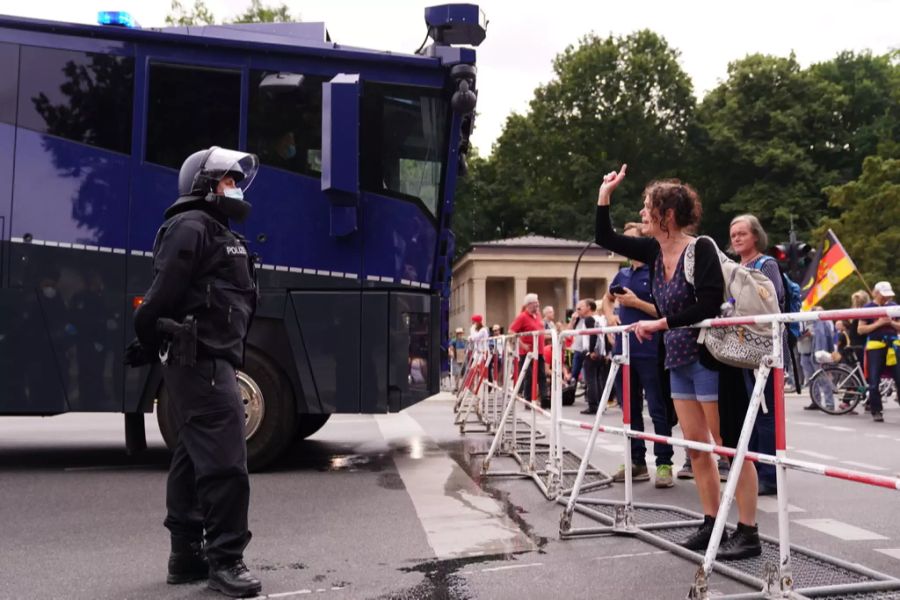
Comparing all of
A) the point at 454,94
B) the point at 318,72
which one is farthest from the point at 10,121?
the point at 454,94

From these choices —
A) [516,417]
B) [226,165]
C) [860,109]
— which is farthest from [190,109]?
[860,109]

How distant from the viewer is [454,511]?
6289 mm

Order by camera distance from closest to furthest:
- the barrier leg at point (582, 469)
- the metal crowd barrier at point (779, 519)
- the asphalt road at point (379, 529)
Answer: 1. the metal crowd barrier at point (779, 519)
2. the asphalt road at point (379, 529)
3. the barrier leg at point (582, 469)

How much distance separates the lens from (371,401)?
7961mm

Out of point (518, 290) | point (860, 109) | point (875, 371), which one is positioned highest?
point (860, 109)

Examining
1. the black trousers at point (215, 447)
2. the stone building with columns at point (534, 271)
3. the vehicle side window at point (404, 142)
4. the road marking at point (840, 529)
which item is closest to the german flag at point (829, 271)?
the vehicle side window at point (404, 142)

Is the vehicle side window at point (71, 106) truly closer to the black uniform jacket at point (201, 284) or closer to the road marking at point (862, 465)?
the black uniform jacket at point (201, 284)

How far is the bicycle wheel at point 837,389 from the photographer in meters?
15.1

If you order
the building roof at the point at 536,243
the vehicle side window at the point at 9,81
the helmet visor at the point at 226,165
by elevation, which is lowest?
the helmet visor at the point at 226,165

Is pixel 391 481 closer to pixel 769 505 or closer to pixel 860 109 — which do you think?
pixel 769 505

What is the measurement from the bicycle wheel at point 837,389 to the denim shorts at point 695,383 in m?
11.4

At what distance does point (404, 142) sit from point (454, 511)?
3506mm

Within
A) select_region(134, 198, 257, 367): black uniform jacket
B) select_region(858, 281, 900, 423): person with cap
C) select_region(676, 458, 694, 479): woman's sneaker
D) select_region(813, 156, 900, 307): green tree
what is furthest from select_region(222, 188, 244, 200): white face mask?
select_region(813, 156, 900, 307): green tree

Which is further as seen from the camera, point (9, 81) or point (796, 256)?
point (796, 256)
